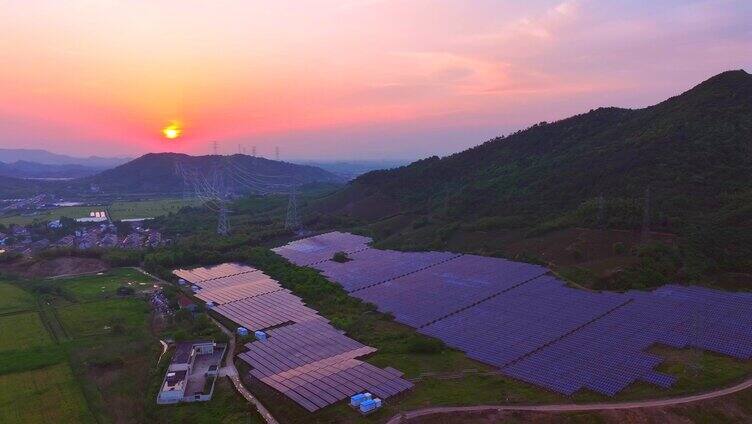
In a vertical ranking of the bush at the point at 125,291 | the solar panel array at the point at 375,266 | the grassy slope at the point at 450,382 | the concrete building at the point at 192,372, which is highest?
the solar panel array at the point at 375,266

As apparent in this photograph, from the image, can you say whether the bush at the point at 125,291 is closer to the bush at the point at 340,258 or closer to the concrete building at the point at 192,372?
the concrete building at the point at 192,372

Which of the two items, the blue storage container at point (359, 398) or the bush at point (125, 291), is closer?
the blue storage container at point (359, 398)

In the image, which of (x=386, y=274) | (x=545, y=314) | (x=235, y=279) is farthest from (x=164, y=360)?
(x=545, y=314)

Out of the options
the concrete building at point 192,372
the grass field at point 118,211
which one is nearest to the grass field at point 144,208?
the grass field at point 118,211

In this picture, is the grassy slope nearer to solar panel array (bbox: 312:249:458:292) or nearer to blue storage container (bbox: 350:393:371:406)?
blue storage container (bbox: 350:393:371:406)

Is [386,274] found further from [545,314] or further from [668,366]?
[668,366]

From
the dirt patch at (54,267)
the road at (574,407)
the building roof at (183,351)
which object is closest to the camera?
the road at (574,407)

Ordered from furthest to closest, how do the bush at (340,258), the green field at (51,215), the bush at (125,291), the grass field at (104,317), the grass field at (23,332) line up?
the green field at (51,215) → the bush at (340,258) → the bush at (125,291) → the grass field at (104,317) → the grass field at (23,332)
